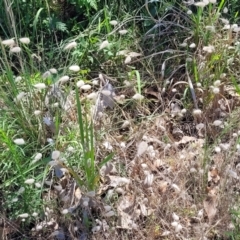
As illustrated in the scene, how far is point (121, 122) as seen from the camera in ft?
8.81

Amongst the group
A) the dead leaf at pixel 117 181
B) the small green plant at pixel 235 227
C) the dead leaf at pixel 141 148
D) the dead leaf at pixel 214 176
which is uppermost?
the dead leaf at pixel 141 148

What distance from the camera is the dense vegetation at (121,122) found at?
7.64 feet

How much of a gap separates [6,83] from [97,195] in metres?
0.68

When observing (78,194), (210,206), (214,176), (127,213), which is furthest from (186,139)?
(78,194)

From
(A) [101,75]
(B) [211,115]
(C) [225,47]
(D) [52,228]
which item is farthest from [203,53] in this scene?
(D) [52,228]

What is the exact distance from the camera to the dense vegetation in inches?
91.7

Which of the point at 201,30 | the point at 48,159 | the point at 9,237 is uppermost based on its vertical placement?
the point at 201,30

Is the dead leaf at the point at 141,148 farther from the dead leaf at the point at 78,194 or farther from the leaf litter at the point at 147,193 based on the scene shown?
the dead leaf at the point at 78,194

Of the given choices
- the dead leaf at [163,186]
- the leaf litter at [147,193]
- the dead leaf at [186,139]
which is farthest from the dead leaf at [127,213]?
the dead leaf at [186,139]

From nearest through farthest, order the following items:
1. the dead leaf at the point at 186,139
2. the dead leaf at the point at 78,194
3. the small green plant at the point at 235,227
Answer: the small green plant at the point at 235,227, the dead leaf at the point at 78,194, the dead leaf at the point at 186,139

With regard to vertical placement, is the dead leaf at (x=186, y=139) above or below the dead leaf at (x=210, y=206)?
above

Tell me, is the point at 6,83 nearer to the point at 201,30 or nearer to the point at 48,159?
the point at 48,159

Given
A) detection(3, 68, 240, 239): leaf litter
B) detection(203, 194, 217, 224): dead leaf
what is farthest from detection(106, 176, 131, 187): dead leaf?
detection(203, 194, 217, 224): dead leaf

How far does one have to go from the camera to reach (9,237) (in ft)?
7.82
